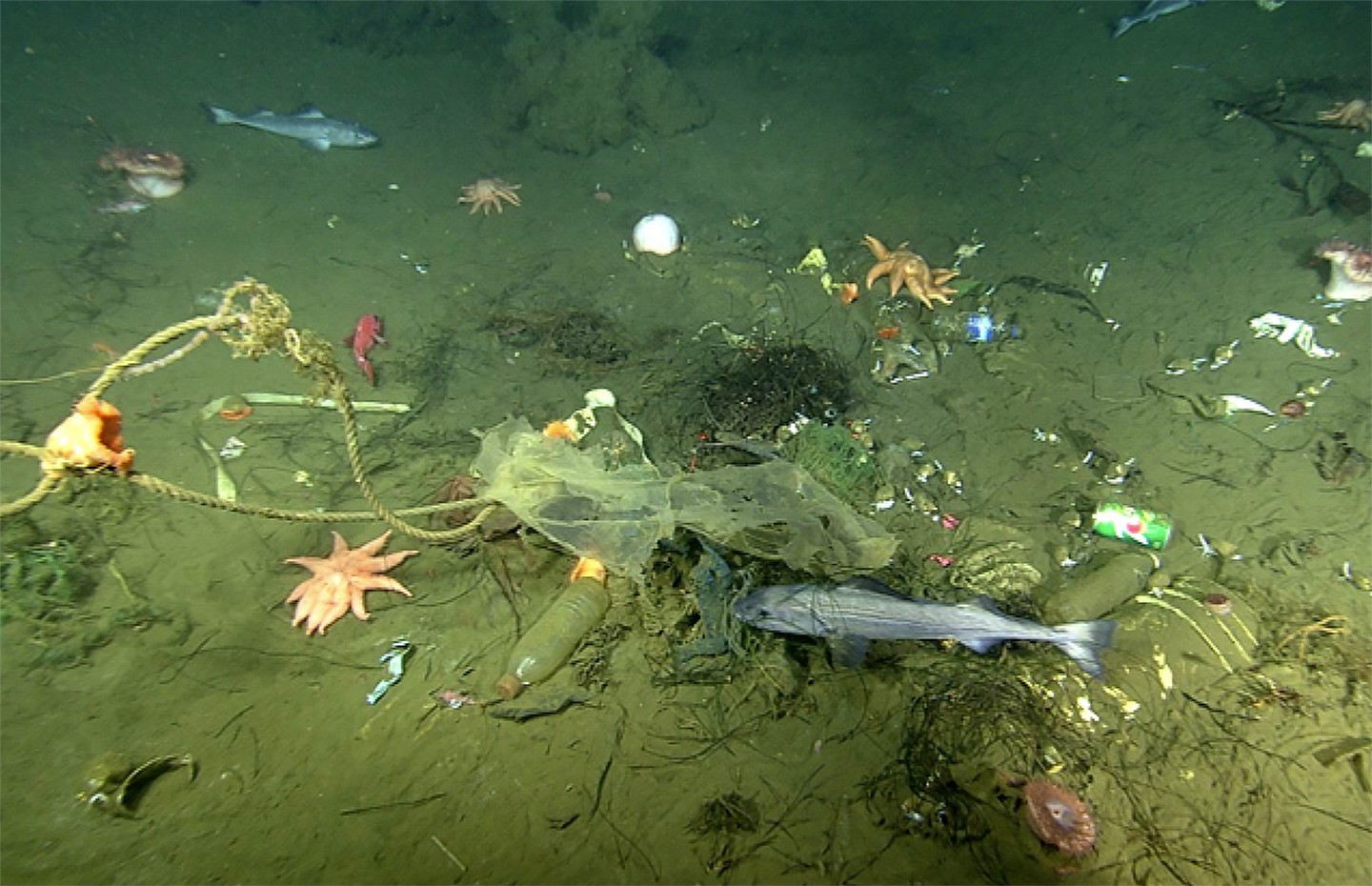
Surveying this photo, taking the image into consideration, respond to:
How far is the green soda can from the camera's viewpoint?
4.75 m

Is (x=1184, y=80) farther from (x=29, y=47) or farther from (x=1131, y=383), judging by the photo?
(x=29, y=47)

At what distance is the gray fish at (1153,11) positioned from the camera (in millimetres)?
11195

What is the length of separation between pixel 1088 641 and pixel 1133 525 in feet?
5.13

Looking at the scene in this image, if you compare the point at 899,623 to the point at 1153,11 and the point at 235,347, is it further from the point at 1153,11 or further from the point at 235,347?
the point at 1153,11

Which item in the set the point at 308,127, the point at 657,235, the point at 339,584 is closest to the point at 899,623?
the point at 339,584

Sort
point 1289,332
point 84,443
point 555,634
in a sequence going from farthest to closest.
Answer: point 1289,332 → point 555,634 → point 84,443

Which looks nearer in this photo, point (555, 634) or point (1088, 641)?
point (1088, 641)

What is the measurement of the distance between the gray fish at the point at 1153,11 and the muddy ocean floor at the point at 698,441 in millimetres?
321

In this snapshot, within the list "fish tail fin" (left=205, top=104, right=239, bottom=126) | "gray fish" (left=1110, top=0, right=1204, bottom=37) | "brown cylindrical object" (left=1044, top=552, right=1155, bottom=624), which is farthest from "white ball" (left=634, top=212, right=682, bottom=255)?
"gray fish" (left=1110, top=0, right=1204, bottom=37)

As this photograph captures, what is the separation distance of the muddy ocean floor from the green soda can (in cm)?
11

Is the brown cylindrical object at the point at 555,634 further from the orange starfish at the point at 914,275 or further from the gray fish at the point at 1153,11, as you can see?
the gray fish at the point at 1153,11

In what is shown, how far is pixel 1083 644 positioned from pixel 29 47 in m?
19.7

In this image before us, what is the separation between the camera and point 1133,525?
15.7ft

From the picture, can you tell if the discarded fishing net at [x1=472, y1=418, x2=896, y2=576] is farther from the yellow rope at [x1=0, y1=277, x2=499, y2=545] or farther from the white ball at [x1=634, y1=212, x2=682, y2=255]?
the white ball at [x1=634, y1=212, x2=682, y2=255]
